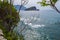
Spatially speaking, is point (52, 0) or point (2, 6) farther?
point (2, 6)

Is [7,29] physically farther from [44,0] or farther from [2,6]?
[44,0]

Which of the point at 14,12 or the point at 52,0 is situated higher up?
the point at 52,0

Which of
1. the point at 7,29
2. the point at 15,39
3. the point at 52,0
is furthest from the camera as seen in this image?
the point at 7,29

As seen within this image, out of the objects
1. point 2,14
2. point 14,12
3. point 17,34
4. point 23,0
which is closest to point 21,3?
point 23,0

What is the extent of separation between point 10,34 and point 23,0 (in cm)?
176

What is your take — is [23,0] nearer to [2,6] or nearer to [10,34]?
[10,34]

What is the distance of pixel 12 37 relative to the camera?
876cm

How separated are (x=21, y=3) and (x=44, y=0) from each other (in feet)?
15.0

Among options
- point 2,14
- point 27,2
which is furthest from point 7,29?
point 2,14

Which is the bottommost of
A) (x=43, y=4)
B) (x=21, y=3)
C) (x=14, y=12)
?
(x=14, y=12)

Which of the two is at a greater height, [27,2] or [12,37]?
[27,2]

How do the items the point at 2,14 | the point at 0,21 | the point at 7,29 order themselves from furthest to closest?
1. the point at 2,14
2. the point at 0,21
3. the point at 7,29

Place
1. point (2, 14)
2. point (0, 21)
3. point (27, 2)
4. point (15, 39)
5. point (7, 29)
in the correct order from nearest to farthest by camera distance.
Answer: point (27, 2), point (15, 39), point (7, 29), point (0, 21), point (2, 14)

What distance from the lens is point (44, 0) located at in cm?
376
